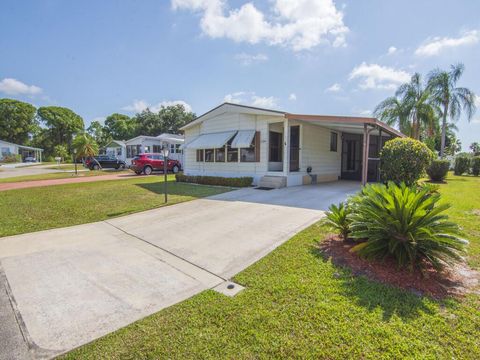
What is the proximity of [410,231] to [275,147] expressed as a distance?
10175 mm

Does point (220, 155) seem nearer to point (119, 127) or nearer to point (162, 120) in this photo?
point (162, 120)

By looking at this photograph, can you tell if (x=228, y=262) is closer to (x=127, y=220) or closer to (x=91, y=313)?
(x=91, y=313)

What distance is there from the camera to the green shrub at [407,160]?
25.6 ft

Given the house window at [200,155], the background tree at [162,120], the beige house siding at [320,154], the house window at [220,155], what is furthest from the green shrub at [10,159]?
the beige house siding at [320,154]

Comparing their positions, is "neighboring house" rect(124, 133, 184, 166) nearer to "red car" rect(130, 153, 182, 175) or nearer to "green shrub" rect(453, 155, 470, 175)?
"red car" rect(130, 153, 182, 175)

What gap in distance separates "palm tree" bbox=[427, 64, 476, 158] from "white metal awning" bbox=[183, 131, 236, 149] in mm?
19610

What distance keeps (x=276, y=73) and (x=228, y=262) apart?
13.7m

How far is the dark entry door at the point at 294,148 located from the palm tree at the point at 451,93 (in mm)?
16841

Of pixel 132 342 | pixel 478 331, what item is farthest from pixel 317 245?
pixel 132 342

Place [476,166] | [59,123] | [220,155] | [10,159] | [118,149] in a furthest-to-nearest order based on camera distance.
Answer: [59,123]
[10,159]
[118,149]
[476,166]
[220,155]

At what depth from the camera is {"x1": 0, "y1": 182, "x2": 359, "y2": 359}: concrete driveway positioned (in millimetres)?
2523

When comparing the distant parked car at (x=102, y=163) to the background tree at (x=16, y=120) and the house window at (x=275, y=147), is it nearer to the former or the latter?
the house window at (x=275, y=147)

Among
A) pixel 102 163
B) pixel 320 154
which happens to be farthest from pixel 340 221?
pixel 102 163

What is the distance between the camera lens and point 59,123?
5359 cm
